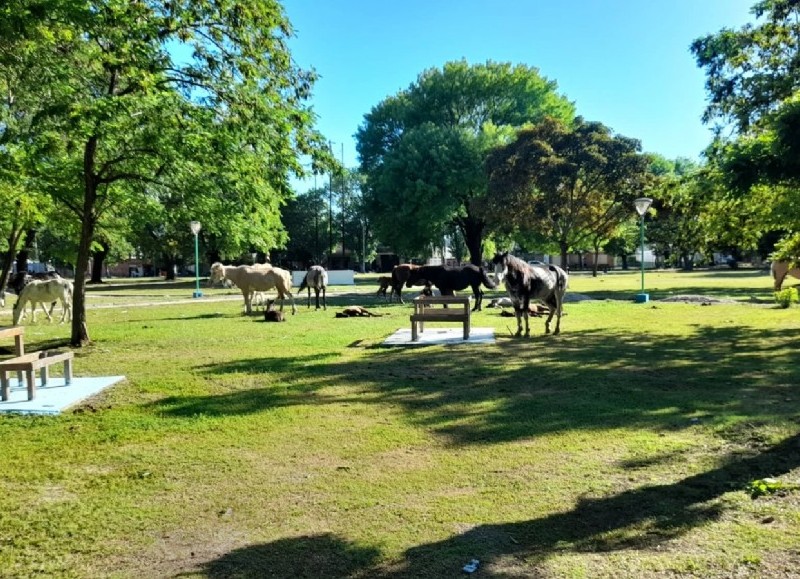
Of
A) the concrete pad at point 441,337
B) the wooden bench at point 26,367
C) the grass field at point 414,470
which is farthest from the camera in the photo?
the concrete pad at point 441,337

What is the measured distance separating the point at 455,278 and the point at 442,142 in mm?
21935

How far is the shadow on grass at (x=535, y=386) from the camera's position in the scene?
262 inches

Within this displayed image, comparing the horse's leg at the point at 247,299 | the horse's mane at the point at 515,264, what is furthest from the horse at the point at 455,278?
the horse's mane at the point at 515,264

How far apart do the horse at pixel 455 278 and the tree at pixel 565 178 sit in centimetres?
1350

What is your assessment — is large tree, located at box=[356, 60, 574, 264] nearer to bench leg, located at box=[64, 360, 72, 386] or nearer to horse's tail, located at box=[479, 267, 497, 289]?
horse's tail, located at box=[479, 267, 497, 289]

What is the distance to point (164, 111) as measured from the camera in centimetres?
→ 1032

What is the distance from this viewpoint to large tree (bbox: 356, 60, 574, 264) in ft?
Answer: 134

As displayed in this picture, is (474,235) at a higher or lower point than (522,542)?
higher

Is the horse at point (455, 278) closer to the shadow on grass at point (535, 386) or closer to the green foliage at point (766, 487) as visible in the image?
the shadow on grass at point (535, 386)

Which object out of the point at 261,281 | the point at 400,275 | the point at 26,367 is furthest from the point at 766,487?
the point at 400,275

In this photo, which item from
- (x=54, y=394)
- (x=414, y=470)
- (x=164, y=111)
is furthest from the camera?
(x=164, y=111)

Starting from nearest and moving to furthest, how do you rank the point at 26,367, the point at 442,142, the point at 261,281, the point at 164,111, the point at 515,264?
the point at 26,367 → the point at 164,111 → the point at 515,264 → the point at 261,281 → the point at 442,142

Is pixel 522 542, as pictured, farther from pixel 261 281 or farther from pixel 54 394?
pixel 261 281

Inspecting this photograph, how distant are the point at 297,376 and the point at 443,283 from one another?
513 inches
